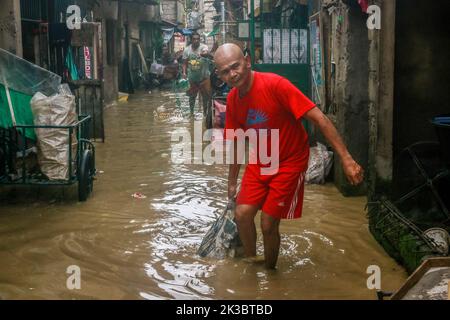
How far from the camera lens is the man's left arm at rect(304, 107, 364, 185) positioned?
436 cm

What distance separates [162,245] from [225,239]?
2.52ft

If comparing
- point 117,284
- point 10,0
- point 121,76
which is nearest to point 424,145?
point 117,284

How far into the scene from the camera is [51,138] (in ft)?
23.5

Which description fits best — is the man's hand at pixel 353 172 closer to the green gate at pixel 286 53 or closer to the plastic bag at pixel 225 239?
the plastic bag at pixel 225 239


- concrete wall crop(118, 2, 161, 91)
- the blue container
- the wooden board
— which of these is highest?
concrete wall crop(118, 2, 161, 91)

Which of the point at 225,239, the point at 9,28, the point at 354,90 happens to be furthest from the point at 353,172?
the point at 9,28

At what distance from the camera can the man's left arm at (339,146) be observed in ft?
14.3

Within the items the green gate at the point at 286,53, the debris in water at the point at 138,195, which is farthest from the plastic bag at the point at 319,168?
the green gate at the point at 286,53

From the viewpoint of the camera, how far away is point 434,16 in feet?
21.2

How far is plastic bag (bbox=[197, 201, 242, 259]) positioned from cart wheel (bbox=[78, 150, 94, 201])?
2.32 m

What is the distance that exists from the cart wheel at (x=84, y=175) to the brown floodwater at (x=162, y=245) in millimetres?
130

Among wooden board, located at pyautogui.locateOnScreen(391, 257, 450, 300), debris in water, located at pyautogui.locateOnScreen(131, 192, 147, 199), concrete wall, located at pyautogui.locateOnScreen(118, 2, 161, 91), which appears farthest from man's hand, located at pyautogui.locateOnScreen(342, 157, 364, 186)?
concrete wall, located at pyautogui.locateOnScreen(118, 2, 161, 91)

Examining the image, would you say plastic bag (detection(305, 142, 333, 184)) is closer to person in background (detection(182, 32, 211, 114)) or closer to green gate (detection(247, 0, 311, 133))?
green gate (detection(247, 0, 311, 133))

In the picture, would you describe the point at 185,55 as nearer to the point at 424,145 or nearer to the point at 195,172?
the point at 195,172
